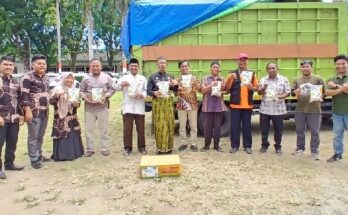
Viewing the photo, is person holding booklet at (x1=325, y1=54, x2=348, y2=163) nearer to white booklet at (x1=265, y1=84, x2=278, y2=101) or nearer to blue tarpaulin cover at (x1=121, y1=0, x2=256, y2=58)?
white booklet at (x1=265, y1=84, x2=278, y2=101)

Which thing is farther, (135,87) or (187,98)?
(187,98)

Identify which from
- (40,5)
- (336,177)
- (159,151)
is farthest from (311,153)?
(40,5)

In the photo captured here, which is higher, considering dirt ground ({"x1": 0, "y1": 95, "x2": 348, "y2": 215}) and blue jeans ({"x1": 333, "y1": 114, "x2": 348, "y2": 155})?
blue jeans ({"x1": 333, "y1": 114, "x2": 348, "y2": 155})

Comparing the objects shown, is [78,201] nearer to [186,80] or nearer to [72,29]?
[186,80]

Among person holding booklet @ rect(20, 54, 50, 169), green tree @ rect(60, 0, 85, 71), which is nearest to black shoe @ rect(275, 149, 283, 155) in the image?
person holding booklet @ rect(20, 54, 50, 169)

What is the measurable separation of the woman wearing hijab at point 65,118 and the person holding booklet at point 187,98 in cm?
172

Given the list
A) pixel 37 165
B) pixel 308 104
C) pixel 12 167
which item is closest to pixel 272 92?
pixel 308 104

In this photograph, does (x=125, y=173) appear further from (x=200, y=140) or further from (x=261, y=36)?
(x=261, y=36)

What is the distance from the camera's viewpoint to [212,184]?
559 centimetres

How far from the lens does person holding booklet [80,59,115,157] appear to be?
23.5ft

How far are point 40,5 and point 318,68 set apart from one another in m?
25.0

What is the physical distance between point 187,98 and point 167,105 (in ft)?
1.37

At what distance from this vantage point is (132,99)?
23.7 ft

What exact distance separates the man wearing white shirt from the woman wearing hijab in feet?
2.49
